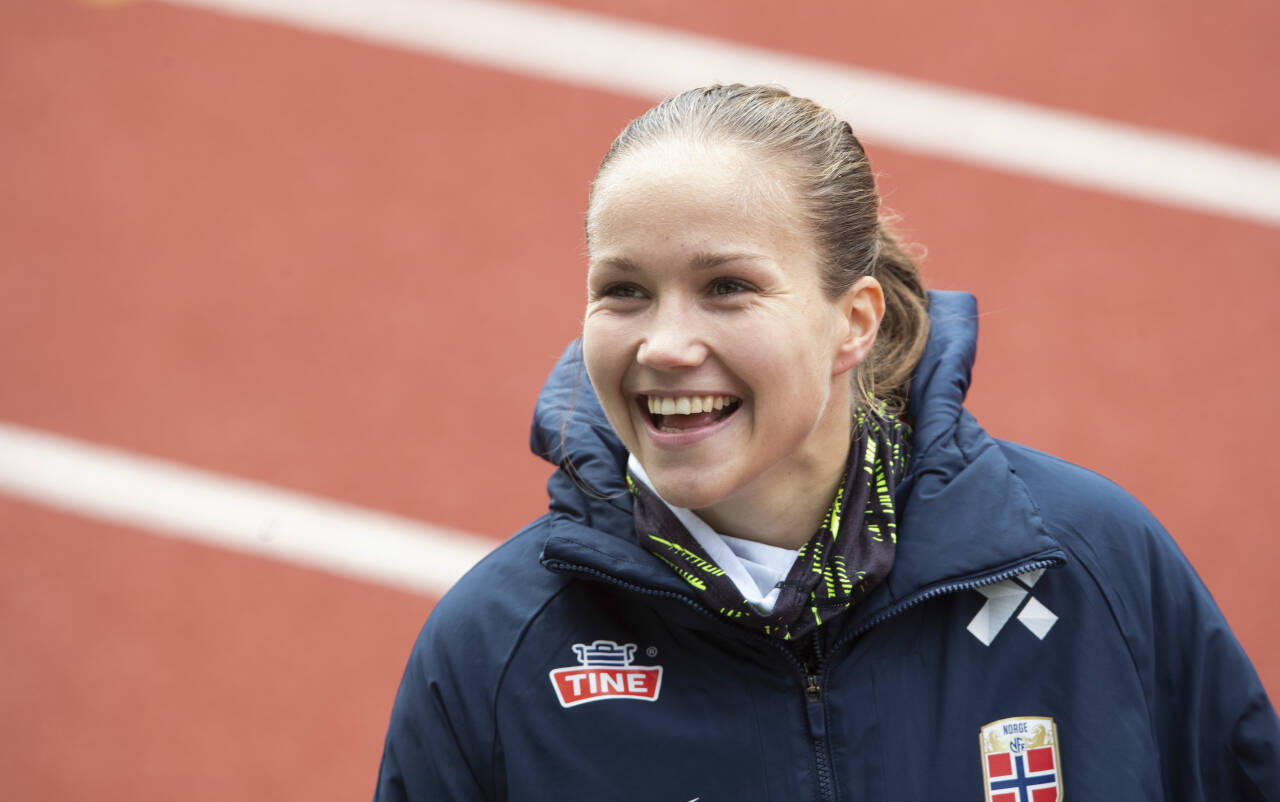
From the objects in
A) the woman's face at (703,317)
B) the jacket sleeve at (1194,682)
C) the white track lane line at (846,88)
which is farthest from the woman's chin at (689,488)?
the white track lane line at (846,88)

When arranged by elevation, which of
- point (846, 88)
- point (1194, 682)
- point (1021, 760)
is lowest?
point (1021, 760)

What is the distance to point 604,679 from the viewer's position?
2166 millimetres

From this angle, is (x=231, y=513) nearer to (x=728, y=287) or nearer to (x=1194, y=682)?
(x=728, y=287)

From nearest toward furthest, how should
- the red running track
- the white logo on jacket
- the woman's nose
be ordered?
the woman's nose < the white logo on jacket < the red running track

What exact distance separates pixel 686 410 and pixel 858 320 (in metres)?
0.38

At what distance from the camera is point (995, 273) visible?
19.1ft

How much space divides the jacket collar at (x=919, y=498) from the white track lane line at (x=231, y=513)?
9.29ft

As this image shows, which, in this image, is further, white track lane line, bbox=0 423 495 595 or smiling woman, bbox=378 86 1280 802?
white track lane line, bbox=0 423 495 595

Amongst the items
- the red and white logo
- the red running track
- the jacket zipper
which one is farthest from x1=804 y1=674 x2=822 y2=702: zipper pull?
the red running track

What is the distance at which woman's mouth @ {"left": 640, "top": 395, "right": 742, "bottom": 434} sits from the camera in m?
2.08

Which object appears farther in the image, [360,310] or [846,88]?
[846,88]

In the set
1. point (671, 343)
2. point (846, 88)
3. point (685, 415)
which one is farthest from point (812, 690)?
point (846, 88)

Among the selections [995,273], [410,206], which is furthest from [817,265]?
[410,206]

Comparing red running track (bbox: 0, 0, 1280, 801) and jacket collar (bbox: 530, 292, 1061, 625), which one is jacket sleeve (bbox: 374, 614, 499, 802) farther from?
red running track (bbox: 0, 0, 1280, 801)
